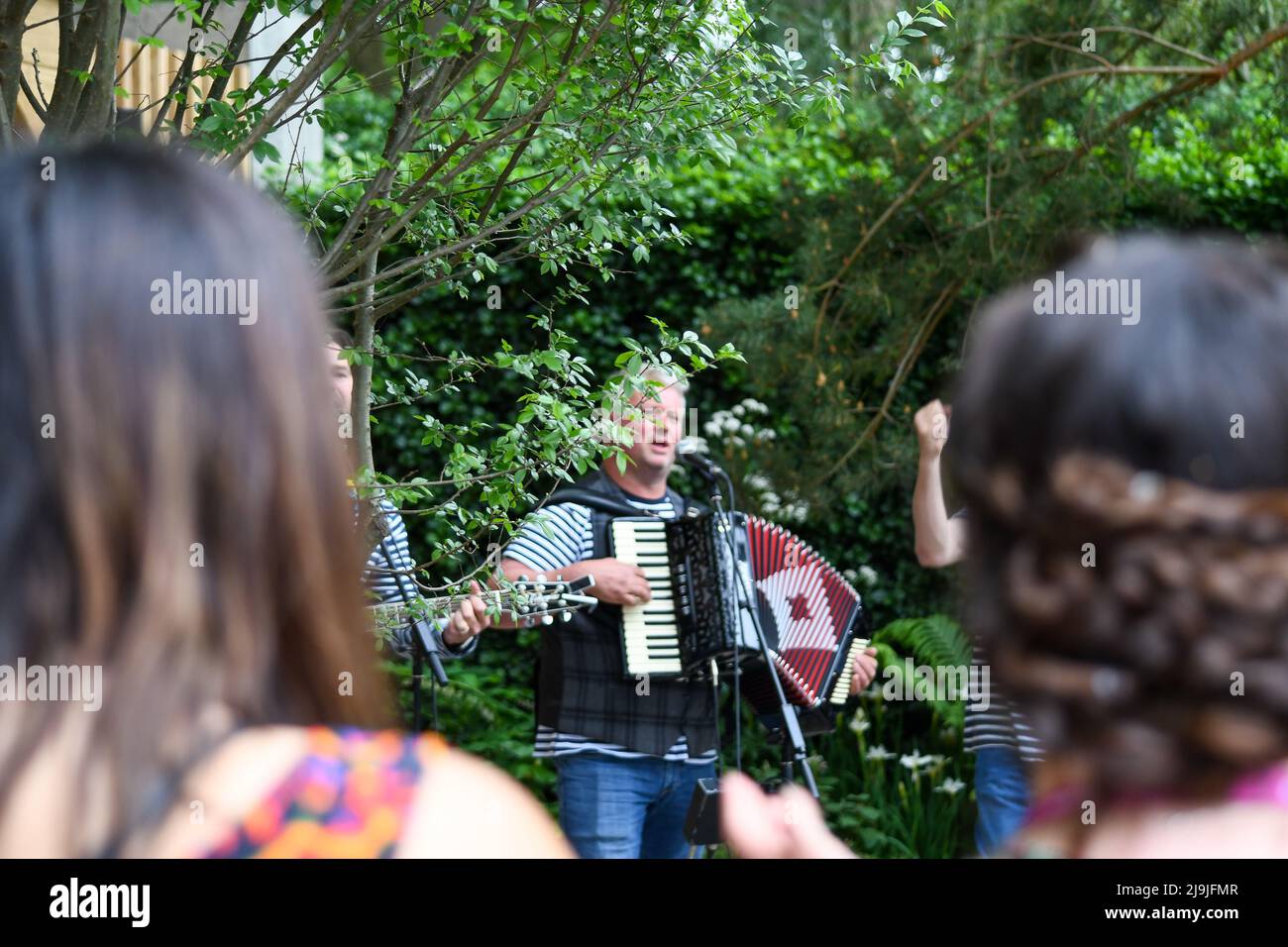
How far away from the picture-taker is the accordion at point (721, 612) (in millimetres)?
3436

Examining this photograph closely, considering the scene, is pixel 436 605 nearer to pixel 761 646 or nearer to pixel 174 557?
pixel 761 646

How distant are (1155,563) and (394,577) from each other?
2445 millimetres

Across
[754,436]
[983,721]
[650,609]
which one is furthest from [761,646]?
[754,436]

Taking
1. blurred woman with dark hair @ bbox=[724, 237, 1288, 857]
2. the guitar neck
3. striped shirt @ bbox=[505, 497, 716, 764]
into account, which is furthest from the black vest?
blurred woman with dark hair @ bbox=[724, 237, 1288, 857]

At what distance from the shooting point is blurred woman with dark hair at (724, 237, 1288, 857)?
913 mm

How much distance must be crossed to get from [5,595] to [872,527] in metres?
5.36

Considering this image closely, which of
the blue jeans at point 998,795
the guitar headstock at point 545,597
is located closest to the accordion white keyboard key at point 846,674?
the blue jeans at point 998,795

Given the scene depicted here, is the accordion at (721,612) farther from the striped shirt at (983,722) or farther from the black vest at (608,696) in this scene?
the striped shirt at (983,722)

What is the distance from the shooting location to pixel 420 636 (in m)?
3.28

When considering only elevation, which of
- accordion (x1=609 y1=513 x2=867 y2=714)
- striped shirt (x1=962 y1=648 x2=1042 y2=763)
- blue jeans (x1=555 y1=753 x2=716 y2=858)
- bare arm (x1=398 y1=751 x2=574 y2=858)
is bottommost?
blue jeans (x1=555 y1=753 x2=716 y2=858)

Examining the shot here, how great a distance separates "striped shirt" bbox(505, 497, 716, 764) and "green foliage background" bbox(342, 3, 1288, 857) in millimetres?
1043

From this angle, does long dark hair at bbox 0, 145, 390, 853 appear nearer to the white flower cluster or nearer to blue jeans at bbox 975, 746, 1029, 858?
blue jeans at bbox 975, 746, 1029, 858

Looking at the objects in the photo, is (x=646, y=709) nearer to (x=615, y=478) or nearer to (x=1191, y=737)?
(x=615, y=478)

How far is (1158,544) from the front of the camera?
919 millimetres
